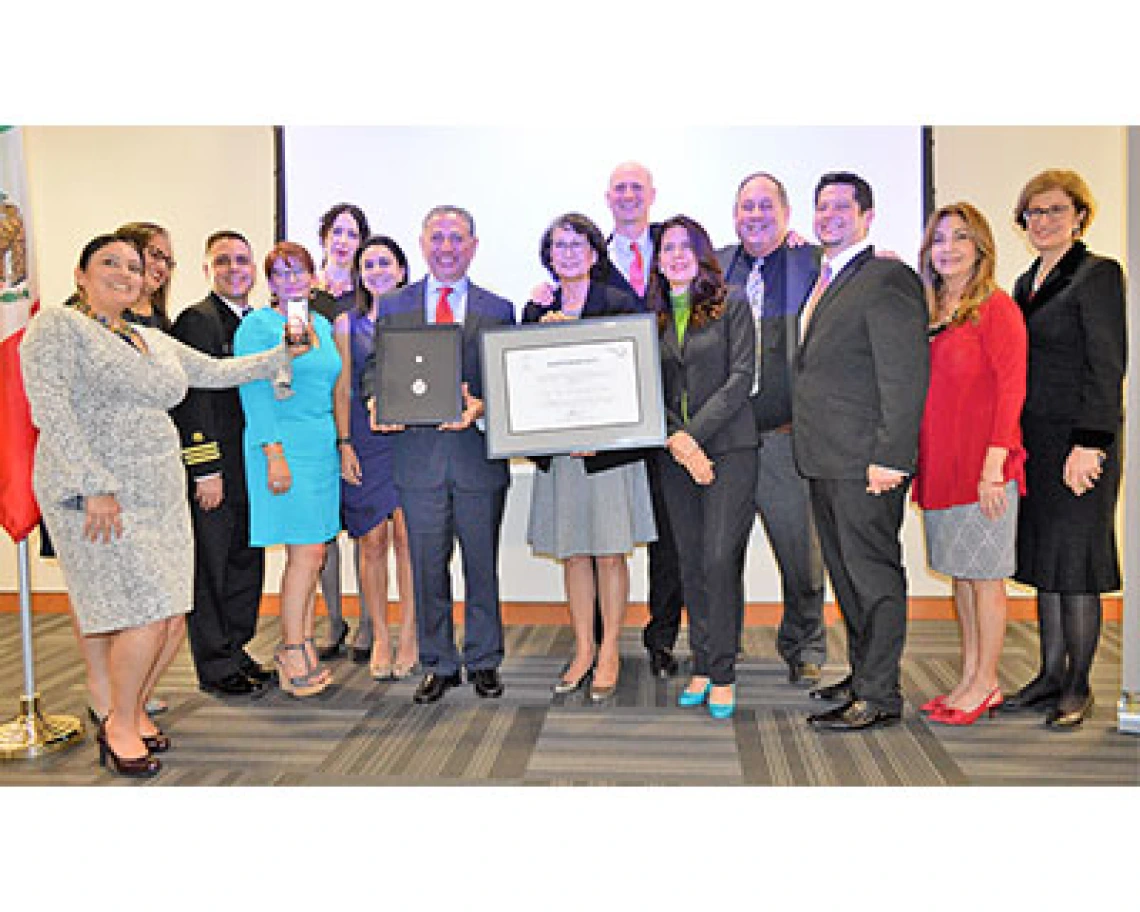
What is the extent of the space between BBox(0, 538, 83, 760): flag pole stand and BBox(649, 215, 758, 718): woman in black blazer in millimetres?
2206

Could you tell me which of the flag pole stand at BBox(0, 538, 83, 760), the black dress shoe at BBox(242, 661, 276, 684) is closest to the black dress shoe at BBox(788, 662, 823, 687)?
the black dress shoe at BBox(242, 661, 276, 684)

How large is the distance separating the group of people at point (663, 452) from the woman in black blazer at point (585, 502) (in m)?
0.01

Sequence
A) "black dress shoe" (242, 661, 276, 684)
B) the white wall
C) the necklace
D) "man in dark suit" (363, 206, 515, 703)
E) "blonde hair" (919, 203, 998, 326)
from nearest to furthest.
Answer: the necklace → "blonde hair" (919, 203, 998, 326) → "man in dark suit" (363, 206, 515, 703) → "black dress shoe" (242, 661, 276, 684) → the white wall

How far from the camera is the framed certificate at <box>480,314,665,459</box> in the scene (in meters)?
3.41

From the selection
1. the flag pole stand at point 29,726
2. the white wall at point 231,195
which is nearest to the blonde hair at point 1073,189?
the white wall at point 231,195

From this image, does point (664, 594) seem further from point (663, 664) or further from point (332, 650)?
point (332, 650)


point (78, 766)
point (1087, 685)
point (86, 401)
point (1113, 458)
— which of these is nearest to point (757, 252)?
point (1113, 458)

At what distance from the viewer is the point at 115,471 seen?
2816mm

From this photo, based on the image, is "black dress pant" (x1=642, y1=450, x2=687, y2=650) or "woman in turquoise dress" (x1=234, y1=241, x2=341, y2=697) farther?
"black dress pant" (x1=642, y1=450, x2=687, y2=650)

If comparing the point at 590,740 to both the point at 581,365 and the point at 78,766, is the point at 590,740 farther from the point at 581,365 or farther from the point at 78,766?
the point at 78,766

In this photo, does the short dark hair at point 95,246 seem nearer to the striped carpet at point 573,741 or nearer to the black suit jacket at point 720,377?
the striped carpet at point 573,741

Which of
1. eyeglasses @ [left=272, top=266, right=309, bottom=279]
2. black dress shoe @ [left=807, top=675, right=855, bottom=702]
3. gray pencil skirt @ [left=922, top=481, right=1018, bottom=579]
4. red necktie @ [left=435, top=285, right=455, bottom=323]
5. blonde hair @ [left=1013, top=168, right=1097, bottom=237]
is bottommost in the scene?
black dress shoe @ [left=807, top=675, right=855, bottom=702]

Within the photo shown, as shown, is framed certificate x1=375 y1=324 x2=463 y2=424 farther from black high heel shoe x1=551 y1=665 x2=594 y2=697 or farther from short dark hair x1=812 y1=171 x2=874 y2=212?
short dark hair x1=812 y1=171 x2=874 y2=212

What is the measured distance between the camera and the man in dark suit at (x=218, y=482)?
354cm
